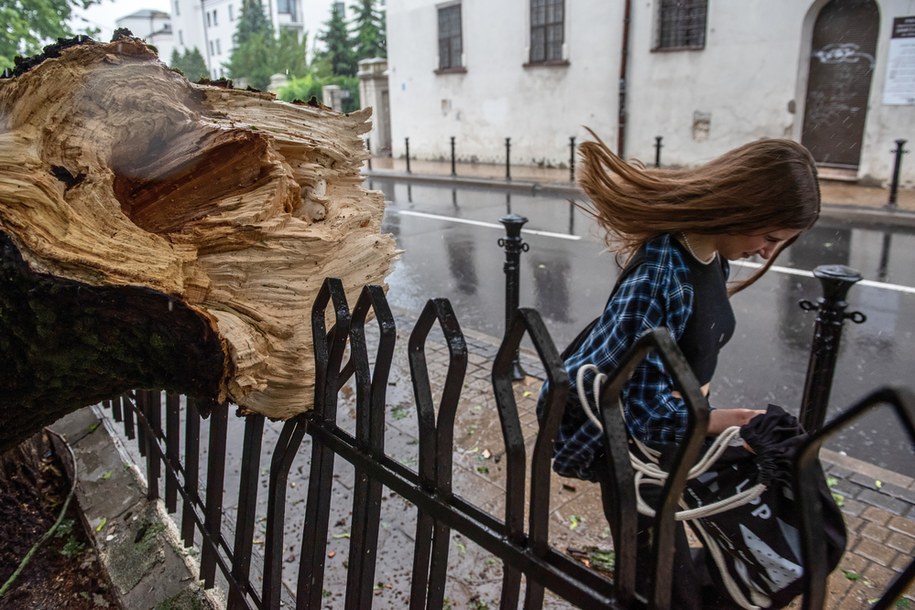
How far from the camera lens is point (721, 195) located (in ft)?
6.27

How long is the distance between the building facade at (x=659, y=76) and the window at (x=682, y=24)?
3 centimetres

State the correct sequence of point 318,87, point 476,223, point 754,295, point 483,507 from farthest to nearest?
point 318,87, point 476,223, point 754,295, point 483,507

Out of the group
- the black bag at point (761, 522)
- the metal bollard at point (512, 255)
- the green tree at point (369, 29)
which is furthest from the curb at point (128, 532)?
the green tree at point (369, 29)

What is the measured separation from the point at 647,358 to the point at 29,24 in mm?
8334

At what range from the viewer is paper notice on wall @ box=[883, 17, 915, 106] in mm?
10820

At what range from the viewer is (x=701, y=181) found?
6.44 feet

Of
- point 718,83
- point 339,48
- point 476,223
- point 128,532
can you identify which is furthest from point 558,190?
point 339,48

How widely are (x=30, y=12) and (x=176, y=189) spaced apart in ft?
26.1

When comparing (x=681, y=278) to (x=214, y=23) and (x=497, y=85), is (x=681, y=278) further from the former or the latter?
(x=214, y=23)

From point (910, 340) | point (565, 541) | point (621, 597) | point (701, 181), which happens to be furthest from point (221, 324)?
point (910, 340)

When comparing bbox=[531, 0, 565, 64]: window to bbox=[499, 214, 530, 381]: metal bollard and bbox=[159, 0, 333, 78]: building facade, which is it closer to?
bbox=[499, 214, 530, 381]: metal bollard

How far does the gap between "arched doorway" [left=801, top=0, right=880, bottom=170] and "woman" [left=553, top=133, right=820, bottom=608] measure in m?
12.2

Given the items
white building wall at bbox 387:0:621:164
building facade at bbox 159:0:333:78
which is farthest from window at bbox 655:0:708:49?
building facade at bbox 159:0:333:78

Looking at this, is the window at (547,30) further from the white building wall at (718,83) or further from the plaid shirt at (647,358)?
the plaid shirt at (647,358)
